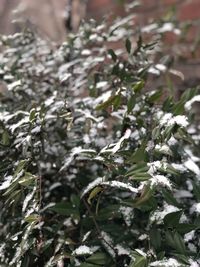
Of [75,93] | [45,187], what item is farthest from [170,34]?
[45,187]

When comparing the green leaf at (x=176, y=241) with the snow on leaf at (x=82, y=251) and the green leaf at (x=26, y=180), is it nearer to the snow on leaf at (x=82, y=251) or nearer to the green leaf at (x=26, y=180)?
the snow on leaf at (x=82, y=251)

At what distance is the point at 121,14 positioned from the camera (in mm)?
1892

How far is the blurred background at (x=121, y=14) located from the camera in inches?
67.2

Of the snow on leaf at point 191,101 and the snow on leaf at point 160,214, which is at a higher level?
the snow on leaf at point 191,101

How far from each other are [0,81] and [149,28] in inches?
18.3

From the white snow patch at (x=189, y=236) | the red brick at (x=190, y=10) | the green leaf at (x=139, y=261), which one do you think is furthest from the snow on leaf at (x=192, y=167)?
the red brick at (x=190, y=10)

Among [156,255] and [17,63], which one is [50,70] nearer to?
[17,63]

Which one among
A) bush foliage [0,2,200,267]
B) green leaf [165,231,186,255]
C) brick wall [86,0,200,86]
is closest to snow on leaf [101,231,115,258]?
bush foliage [0,2,200,267]

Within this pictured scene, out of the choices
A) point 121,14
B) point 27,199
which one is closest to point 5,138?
point 27,199

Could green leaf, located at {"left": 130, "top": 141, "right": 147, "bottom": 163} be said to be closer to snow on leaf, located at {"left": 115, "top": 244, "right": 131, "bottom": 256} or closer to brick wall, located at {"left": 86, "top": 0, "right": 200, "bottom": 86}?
snow on leaf, located at {"left": 115, "top": 244, "right": 131, "bottom": 256}

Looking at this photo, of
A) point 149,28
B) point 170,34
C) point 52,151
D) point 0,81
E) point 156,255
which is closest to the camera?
point 156,255

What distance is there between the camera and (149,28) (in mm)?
1272

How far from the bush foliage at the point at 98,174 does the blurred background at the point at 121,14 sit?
546 mm

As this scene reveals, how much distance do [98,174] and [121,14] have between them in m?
1.13
